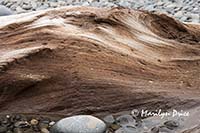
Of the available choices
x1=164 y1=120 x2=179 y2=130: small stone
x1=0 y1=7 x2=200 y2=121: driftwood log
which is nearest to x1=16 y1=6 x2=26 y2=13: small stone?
x1=0 y1=7 x2=200 y2=121: driftwood log

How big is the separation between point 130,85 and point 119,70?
0.10 metres

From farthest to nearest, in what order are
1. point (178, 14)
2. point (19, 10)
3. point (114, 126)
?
1. point (19, 10)
2. point (178, 14)
3. point (114, 126)

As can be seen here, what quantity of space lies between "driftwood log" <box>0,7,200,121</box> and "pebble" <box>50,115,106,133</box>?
5.2 inches

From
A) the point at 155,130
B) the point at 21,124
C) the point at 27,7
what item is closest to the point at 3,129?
the point at 21,124

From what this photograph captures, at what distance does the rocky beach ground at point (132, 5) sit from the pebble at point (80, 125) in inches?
102

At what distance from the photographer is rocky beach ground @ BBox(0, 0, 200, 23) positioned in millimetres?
4738

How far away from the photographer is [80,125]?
6.78ft

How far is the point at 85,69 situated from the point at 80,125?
313 millimetres

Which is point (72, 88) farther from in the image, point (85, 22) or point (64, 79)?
point (85, 22)

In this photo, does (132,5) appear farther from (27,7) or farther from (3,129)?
(3,129)

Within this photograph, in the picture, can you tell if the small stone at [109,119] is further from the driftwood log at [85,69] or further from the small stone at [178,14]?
the small stone at [178,14]

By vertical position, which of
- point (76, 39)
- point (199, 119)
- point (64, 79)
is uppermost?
point (76, 39)

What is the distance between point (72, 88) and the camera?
2232 millimetres

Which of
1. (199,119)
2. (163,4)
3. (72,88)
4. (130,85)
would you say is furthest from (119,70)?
(163,4)
